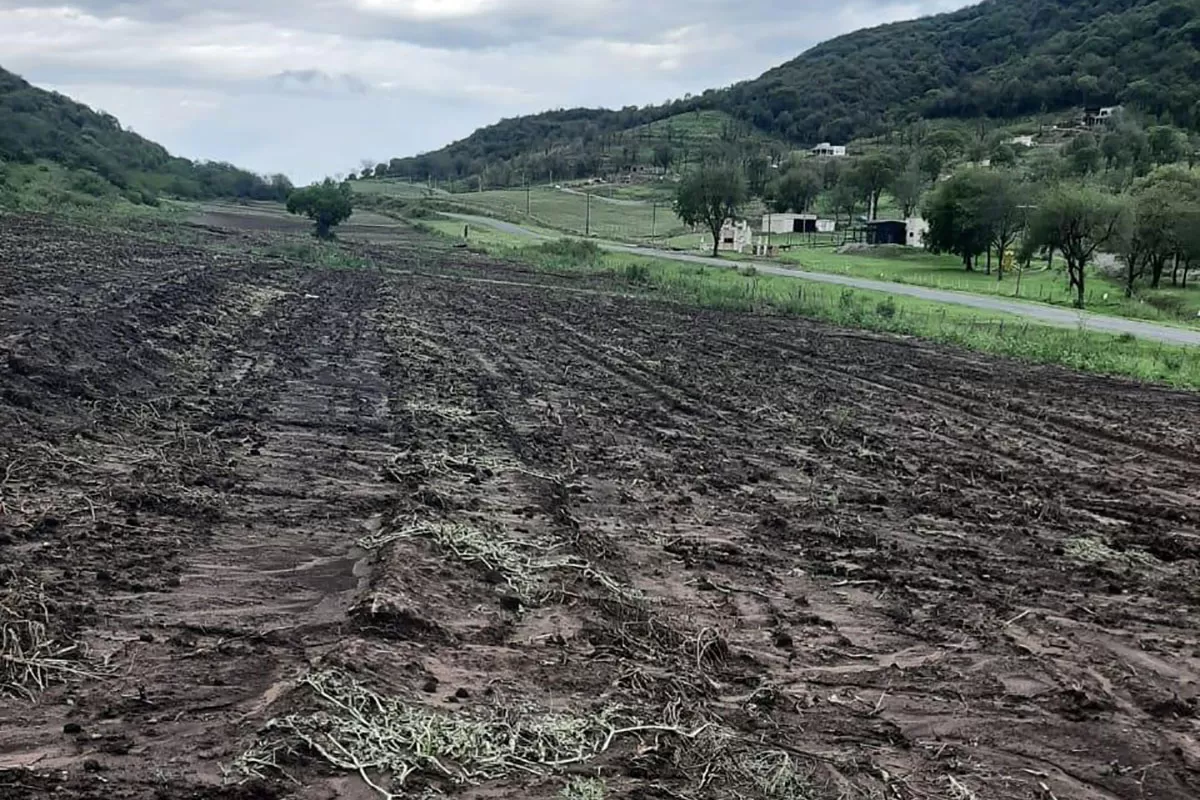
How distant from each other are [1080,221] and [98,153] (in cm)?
7930

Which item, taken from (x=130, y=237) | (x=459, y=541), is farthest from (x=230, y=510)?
(x=130, y=237)

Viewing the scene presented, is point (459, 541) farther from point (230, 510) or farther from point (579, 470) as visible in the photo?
point (579, 470)

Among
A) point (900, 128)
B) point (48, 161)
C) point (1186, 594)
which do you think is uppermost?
point (900, 128)

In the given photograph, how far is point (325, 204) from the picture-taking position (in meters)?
62.3

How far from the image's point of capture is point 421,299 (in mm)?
30391

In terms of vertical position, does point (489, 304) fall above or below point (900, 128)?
below

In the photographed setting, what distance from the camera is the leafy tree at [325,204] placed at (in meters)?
62.4

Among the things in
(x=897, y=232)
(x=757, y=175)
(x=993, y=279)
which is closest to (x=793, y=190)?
(x=757, y=175)

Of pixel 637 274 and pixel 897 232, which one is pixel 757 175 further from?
pixel 637 274

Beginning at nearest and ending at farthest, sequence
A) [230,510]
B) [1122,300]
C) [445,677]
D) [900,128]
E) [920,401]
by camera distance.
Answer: [445,677]
[230,510]
[920,401]
[1122,300]
[900,128]

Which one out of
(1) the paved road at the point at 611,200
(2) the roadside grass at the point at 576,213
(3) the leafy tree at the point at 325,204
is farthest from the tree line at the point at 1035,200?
(3) the leafy tree at the point at 325,204

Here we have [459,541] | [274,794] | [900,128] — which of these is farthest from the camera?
[900,128]

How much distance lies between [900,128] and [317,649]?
173874mm

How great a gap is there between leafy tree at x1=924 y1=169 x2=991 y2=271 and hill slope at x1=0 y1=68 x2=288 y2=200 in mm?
56896
